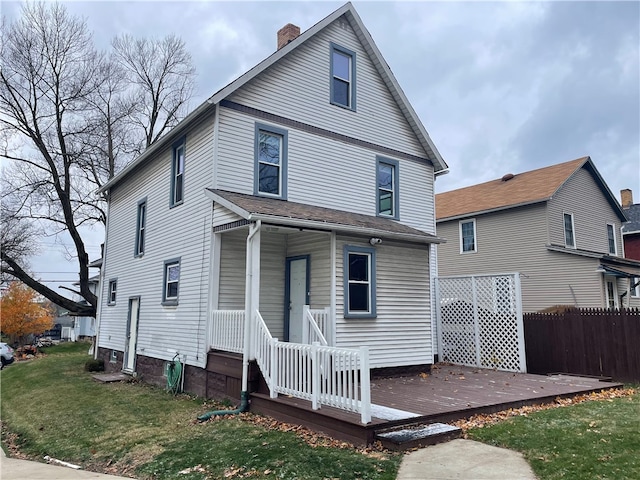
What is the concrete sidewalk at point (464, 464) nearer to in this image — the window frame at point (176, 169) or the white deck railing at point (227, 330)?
the white deck railing at point (227, 330)

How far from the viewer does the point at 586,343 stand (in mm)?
11719

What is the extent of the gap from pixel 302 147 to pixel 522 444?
315 inches

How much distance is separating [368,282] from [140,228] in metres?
7.97

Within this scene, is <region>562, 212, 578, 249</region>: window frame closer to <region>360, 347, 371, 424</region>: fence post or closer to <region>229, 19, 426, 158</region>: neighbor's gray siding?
<region>229, 19, 426, 158</region>: neighbor's gray siding

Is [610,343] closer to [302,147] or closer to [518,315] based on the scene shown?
[518,315]

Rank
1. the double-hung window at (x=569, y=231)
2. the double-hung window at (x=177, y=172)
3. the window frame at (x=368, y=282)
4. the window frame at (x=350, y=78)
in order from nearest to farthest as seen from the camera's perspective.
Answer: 1. the window frame at (x=368, y=282)
2. the double-hung window at (x=177, y=172)
3. the window frame at (x=350, y=78)
4. the double-hung window at (x=569, y=231)

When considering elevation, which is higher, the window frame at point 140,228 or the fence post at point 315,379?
the window frame at point 140,228

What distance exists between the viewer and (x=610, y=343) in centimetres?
1128

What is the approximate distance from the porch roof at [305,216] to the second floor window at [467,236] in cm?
1159

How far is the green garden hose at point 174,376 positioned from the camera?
417 inches

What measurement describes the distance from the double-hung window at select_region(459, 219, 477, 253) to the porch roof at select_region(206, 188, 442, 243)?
38.0 ft

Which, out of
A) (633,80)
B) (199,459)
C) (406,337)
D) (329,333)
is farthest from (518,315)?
(633,80)

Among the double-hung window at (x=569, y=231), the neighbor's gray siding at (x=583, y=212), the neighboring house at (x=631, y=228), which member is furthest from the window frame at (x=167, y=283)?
the neighboring house at (x=631, y=228)

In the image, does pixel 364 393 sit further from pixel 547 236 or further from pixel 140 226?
pixel 547 236
